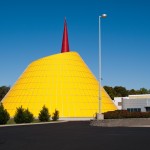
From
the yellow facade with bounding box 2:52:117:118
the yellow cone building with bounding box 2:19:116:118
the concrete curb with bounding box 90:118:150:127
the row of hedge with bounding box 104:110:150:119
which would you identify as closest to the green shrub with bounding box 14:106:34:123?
the row of hedge with bounding box 104:110:150:119

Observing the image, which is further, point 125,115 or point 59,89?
point 59,89

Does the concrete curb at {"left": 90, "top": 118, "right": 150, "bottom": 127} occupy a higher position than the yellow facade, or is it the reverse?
the yellow facade

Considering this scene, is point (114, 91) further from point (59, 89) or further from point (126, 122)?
point (126, 122)

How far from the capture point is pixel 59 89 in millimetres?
62188

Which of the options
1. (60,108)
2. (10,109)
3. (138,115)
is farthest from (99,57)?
(10,109)

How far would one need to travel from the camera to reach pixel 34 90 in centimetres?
6150

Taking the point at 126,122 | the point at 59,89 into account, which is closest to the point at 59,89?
the point at 59,89

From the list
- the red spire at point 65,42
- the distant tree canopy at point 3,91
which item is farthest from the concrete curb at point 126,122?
the distant tree canopy at point 3,91

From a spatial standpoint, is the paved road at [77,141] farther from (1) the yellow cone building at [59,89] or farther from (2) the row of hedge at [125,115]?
(1) the yellow cone building at [59,89]

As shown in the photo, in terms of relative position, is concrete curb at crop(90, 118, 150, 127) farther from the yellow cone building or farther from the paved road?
the yellow cone building

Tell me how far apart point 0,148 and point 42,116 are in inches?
1283

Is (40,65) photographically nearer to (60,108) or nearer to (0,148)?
(60,108)

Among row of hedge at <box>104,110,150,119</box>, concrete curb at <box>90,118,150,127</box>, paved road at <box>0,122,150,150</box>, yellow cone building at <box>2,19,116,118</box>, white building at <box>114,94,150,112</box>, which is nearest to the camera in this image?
paved road at <box>0,122,150,150</box>

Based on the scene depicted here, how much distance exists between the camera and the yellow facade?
59.7m
